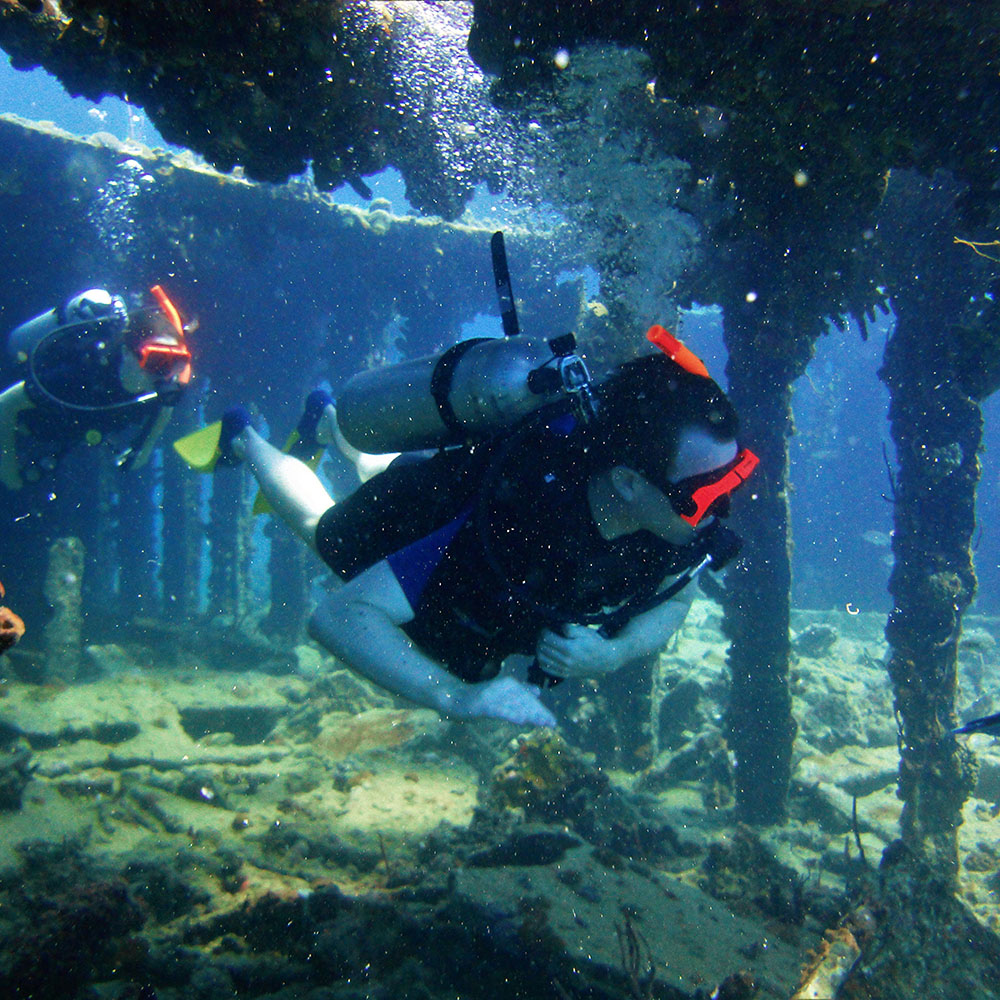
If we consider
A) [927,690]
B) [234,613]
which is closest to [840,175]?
[927,690]

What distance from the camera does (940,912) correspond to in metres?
3.63

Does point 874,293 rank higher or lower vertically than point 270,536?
lower

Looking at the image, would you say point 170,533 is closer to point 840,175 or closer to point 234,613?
point 234,613

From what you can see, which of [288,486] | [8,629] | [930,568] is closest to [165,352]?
[288,486]

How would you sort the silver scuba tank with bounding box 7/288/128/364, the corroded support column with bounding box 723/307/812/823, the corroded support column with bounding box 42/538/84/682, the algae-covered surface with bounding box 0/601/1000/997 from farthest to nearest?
the corroded support column with bounding box 42/538/84/682 < the silver scuba tank with bounding box 7/288/128/364 < the corroded support column with bounding box 723/307/812/823 < the algae-covered surface with bounding box 0/601/1000/997

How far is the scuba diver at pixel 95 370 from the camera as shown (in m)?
6.88

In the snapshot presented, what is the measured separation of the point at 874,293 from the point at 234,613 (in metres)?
13.5

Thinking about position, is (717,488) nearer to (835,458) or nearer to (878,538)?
(878,538)

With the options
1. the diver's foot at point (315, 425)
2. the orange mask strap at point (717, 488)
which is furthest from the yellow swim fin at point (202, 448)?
the orange mask strap at point (717, 488)

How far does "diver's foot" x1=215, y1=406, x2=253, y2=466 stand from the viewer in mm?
4871

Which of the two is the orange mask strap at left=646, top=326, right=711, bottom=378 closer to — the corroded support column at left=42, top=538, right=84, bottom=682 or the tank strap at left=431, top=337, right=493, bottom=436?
the tank strap at left=431, top=337, right=493, bottom=436

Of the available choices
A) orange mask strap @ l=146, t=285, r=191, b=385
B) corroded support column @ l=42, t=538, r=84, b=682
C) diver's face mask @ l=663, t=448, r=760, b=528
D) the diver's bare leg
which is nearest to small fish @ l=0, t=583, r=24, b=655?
the diver's bare leg

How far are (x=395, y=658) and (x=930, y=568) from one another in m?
7.26

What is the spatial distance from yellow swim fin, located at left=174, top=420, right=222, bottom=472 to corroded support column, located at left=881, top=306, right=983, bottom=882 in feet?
25.5
